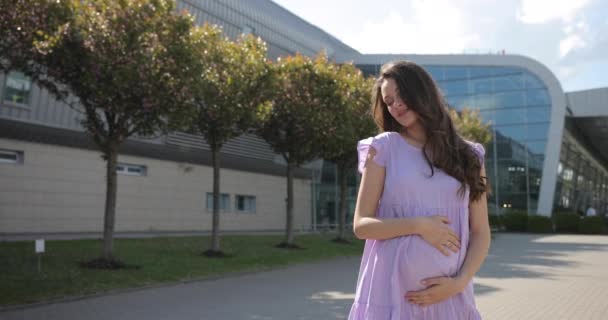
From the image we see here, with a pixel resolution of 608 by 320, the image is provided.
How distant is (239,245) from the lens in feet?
69.8

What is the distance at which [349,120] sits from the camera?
2252 centimetres

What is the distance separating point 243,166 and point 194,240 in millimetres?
11113

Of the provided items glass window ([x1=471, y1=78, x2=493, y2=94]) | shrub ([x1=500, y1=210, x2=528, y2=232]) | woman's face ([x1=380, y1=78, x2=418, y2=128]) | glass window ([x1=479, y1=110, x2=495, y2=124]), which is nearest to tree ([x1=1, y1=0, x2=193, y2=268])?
woman's face ([x1=380, y1=78, x2=418, y2=128])

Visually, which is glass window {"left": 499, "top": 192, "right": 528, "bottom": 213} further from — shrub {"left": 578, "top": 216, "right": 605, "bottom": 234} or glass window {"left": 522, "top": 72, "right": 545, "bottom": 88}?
glass window {"left": 522, "top": 72, "right": 545, "bottom": 88}

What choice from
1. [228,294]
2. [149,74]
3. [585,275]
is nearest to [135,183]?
[149,74]

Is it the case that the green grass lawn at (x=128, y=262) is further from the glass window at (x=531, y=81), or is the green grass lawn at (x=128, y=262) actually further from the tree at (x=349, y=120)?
the glass window at (x=531, y=81)

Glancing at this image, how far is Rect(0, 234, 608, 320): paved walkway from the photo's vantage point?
8992mm

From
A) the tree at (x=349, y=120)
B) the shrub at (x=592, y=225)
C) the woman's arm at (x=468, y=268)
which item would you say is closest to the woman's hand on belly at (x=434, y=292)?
the woman's arm at (x=468, y=268)

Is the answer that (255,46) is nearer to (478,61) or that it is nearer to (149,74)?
(149,74)

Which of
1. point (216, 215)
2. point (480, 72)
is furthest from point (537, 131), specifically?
point (216, 215)

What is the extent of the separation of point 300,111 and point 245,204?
13317 millimetres

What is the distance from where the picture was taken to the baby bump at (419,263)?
6.57 feet

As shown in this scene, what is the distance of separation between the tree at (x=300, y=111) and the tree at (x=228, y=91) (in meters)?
2.99

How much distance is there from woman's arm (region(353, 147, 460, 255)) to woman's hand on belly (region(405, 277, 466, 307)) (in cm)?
10
